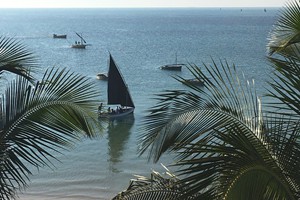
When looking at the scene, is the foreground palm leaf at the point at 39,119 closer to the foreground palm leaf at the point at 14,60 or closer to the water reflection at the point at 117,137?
the foreground palm leaf at the point at 14,60

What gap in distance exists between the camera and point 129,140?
27.7 metres

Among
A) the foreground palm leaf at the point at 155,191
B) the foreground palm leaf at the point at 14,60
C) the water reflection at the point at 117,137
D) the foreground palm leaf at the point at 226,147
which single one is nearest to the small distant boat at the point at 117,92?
the water reflection at the point at 117,137

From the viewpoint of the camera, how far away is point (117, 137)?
28.5m

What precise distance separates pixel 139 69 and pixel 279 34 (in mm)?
46980

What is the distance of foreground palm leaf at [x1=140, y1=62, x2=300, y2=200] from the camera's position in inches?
146

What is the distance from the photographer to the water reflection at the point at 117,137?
2395 centimetres

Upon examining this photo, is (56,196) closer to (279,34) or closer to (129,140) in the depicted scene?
(129,140)

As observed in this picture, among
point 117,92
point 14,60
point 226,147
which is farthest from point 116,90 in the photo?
point 226,147

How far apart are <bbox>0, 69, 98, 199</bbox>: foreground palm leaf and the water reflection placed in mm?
17008

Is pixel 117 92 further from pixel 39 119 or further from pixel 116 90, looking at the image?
pixel 39 119

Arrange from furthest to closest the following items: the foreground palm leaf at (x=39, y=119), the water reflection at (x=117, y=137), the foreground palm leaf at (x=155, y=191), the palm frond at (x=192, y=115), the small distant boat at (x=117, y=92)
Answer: the small distant boat at (x=117, y=92), the water reflection at (x=117, y=137), the foreground palm leaf at (x=155, y=191), the foreground palm leaf at (x=39, y=119), the palm frond at (x=192, y=115)

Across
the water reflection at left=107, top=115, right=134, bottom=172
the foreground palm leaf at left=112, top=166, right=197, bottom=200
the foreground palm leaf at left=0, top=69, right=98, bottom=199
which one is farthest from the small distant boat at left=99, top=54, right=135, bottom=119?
the foreground palm leaf at left=0, top=69, right=98, bottom=199

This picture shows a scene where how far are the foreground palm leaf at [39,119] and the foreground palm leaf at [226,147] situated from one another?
0.78 meters

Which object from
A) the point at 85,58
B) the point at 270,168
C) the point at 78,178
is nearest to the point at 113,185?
the point at 78,178
